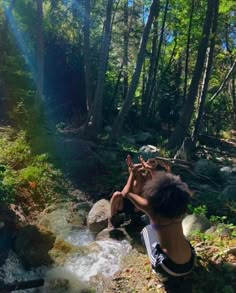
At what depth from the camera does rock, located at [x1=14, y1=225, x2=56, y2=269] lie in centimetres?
453

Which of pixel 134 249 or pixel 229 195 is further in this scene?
pixel 229 195

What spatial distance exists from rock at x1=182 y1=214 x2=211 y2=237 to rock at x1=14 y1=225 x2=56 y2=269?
1.76 metres

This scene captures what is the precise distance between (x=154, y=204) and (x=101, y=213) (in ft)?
7.88

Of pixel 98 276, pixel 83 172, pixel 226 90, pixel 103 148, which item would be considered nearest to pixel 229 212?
pixel 98 276

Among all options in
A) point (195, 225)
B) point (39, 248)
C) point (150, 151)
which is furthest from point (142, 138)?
point (39, 248)

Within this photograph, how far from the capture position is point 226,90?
28312 millimetres

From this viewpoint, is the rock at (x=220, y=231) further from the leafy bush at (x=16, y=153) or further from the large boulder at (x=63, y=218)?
the leafy bush at (x=16, y=153)

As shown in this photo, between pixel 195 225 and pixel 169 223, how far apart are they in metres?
→ 1.44

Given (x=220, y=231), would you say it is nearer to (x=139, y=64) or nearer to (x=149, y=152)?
(x=149, y=152)

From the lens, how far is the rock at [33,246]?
14.9ft

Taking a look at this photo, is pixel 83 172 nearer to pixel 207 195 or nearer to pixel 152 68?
pixel 207 195

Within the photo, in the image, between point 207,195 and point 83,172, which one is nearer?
point 207,195

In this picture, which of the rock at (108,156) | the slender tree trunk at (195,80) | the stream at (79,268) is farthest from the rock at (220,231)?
the slender tree trunk at (195,80)

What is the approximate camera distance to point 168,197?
3.37 meters
